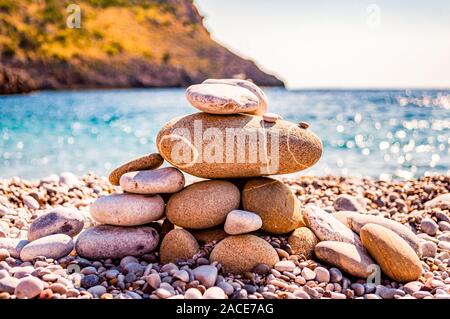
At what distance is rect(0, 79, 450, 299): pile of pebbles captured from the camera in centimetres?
330

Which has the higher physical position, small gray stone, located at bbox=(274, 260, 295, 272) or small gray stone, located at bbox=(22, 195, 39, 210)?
small gray stone, located at bbox=(274, 260, 295, 272)

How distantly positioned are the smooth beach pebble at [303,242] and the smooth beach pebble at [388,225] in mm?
492

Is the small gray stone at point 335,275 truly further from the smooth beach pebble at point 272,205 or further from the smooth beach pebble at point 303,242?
the smooth beach pebble at point 272,205

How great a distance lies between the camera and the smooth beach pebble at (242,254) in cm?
357

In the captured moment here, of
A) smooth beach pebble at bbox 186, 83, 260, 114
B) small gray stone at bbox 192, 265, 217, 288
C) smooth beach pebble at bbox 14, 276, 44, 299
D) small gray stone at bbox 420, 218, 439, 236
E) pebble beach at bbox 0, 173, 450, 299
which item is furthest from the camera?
small gray stone at bbox 420, 218, 439, 236

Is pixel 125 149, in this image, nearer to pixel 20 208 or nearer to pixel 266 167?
pixel 20 208

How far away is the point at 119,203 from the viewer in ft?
12.7

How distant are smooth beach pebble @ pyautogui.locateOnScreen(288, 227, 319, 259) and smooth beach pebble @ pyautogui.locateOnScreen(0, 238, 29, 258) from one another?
86.2 inches

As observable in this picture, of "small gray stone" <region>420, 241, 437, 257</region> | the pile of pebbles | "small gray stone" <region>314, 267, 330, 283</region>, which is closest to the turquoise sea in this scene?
"small gray stone" <region>420, 241, 437, 257</region>

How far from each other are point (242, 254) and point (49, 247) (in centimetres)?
152

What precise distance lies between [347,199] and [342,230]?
153 cm

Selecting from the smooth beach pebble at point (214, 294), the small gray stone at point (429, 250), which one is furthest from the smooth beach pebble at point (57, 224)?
the small gray stone at point (429, 250)

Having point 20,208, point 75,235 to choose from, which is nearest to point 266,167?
point 75,235

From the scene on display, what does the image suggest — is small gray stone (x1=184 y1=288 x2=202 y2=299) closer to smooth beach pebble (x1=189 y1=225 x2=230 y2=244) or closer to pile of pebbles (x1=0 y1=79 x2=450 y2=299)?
pile of pebbles (x1=0 y1=79 x2=450 y2=299)
